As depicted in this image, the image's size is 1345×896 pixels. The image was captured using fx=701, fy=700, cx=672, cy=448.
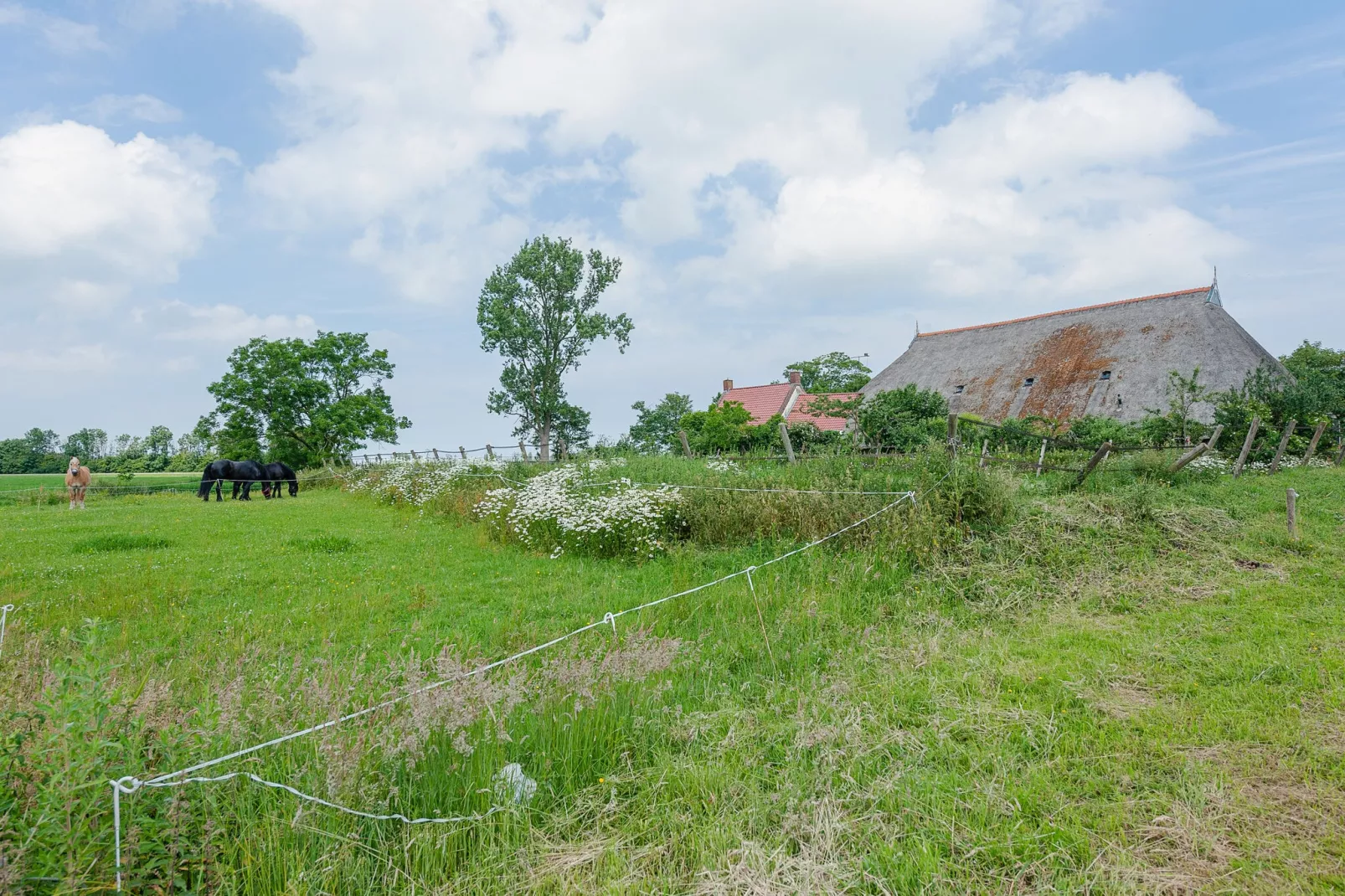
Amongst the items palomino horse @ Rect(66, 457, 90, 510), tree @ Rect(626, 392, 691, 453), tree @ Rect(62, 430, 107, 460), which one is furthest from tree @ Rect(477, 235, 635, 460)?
tree @ Rect(62, 430, 107, 460)

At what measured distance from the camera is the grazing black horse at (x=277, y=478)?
2400 centimetres

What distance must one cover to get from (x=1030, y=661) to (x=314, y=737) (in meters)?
4.71

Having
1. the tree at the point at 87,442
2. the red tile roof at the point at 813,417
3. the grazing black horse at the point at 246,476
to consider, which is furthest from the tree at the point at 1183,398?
the tree at the point at 87,442

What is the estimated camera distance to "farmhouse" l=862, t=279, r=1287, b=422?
88.0 ft

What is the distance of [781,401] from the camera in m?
41.0

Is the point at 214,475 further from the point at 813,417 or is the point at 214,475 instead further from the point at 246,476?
the point at 813,417

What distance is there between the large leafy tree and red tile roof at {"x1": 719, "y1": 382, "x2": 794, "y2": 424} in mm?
20986

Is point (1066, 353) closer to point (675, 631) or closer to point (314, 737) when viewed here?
point (675, 631)

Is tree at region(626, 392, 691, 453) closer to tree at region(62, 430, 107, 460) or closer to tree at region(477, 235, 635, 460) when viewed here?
tree at region(477, 235, 635, 460)

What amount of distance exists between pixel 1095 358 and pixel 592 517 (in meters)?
27.9

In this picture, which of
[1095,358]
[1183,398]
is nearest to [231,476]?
[1183,398]

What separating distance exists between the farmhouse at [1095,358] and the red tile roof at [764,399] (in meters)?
7.33

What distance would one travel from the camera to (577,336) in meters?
38.5

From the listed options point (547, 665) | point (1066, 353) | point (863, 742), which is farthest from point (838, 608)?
point (1066, 353)
